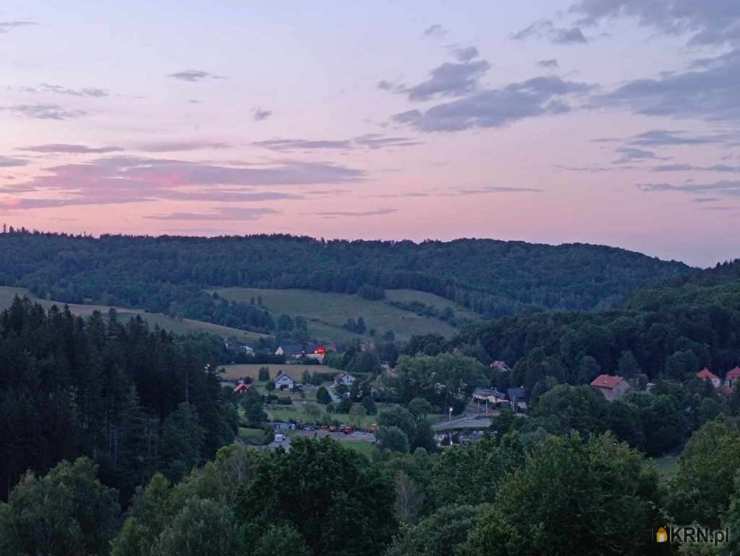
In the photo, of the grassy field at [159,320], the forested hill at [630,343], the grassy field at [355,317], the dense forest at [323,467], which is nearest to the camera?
the dense forest at [323,467]

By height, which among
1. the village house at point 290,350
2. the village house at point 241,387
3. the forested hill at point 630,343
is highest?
the forested hill at point 630,343

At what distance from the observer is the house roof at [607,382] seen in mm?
98312

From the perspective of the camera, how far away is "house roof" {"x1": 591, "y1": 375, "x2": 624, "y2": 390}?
323ft

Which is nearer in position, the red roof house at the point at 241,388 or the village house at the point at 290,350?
the red roof house at the point at 241,388

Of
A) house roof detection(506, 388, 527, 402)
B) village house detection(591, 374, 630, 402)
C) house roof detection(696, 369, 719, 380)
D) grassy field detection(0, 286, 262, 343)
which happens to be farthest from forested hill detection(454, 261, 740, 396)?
grassy field detection(0, 286, 262, 343)

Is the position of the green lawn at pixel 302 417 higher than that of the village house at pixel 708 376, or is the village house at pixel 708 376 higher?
the village house at pixel 708 376

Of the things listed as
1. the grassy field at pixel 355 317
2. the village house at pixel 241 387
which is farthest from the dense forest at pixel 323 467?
the grassy field at pixel 355 317

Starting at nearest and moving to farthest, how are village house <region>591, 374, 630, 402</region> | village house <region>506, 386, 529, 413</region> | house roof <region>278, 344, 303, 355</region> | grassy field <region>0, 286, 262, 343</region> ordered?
village house <region>591, 374, 630, 402</region>, village house <region>506, 386, 529, 413</region>, grassy field <region>0, 286, 262, 343</region>, house roof <region>278, 344, 303, 355</region>

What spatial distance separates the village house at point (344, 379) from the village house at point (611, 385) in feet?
85.6

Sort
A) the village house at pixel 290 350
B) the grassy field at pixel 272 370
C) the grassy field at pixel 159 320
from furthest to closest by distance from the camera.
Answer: the grassy field at pixel 159 320 < the village house at pixel 290 350 < the grassy field at pixel 272 370

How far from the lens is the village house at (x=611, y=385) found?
97125mm

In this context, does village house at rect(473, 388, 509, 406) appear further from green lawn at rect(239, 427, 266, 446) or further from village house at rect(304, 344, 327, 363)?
village house at rect(304, 344, 327, 363)

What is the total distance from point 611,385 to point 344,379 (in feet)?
98.8

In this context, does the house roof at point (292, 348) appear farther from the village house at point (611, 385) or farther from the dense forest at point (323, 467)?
the village house at point (611, 385)
